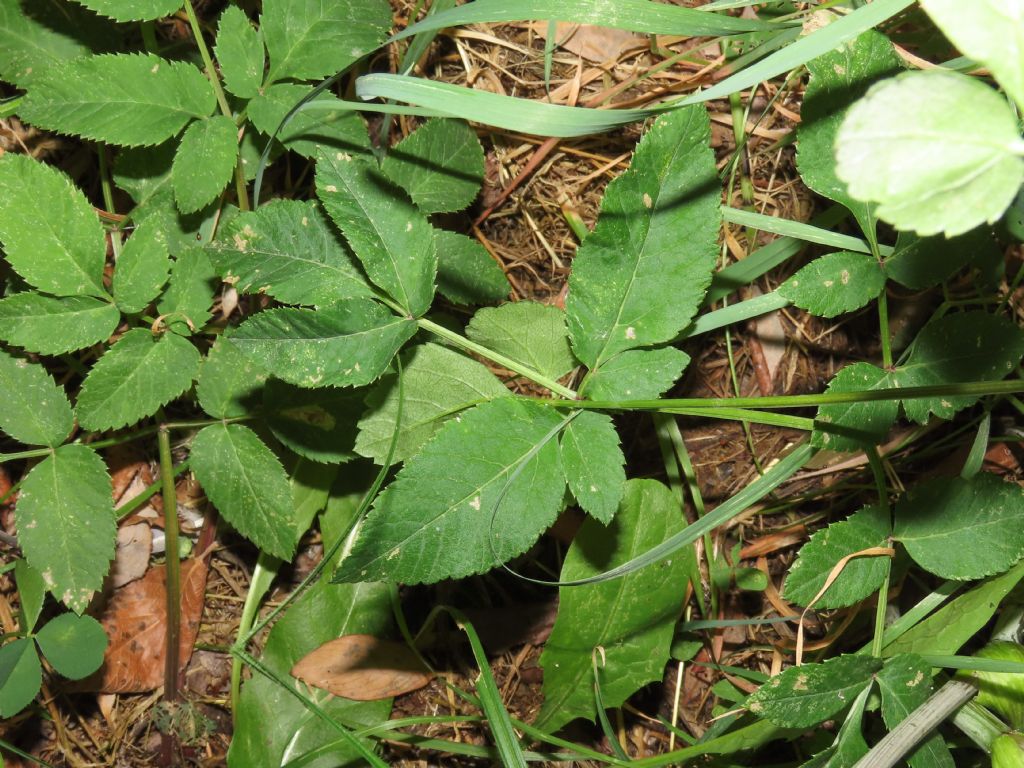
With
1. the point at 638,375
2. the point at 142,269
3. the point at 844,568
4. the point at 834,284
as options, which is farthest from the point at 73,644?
the point at 834,284

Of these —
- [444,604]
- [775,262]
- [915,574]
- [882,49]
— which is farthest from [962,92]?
[444,604]

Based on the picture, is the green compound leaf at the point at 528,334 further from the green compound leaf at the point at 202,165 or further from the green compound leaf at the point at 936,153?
the green compound leaf at the point at 936,153

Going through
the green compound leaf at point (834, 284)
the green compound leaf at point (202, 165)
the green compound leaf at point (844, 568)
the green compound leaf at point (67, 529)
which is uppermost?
the green compound leaf at point (202, 165)

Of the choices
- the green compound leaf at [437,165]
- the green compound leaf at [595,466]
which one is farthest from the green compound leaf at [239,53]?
the green compound leaf at [595,466]

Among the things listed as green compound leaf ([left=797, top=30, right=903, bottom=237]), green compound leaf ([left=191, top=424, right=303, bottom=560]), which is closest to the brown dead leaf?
green compound leaf ([left=191, top=424, right=303, bottom=560])

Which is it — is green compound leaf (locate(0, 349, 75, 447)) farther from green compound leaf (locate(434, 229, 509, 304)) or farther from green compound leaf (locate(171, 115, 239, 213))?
green compound leaf (locate(434, 229, 509, 304))

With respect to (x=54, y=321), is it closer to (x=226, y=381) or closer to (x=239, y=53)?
(x=226, y=381)
